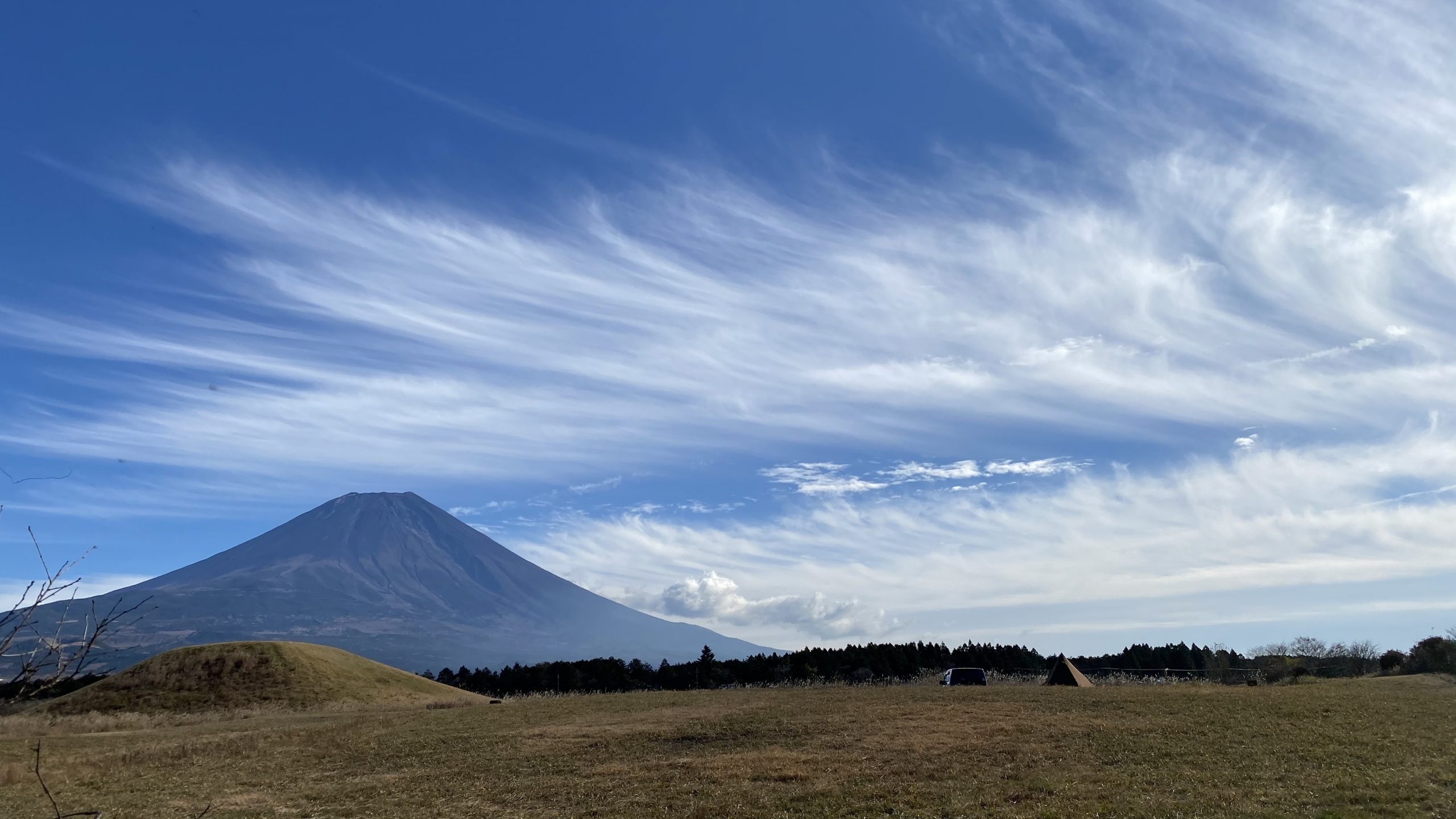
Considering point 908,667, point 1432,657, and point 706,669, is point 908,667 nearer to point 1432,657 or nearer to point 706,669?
point 706,669

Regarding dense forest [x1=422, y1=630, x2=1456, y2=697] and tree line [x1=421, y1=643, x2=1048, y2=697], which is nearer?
dense forest [x1=422, y1=630, x2=1456, y2=697]

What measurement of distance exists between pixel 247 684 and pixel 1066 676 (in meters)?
59.6

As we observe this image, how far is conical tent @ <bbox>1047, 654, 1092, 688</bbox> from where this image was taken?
56.5 meters

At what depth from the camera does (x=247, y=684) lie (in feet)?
217

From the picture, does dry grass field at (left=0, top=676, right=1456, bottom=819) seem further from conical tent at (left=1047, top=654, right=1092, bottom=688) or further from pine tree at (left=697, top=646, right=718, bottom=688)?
pine tree at (left=697, top=646, right=718, bottom=688)

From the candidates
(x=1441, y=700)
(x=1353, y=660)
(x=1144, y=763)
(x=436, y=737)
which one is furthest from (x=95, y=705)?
(x=1353, y=660)

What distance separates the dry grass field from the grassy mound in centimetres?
1671

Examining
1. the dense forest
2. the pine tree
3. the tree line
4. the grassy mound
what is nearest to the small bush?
the dense forest

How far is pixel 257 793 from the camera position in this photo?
86.8 ft

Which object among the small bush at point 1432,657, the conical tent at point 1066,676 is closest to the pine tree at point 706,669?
the conical tent at point 1066,676

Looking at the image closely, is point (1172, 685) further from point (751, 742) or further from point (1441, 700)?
point (751, 742)

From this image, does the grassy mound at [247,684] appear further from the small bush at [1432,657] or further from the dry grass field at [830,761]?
the small bush at [1432,657]

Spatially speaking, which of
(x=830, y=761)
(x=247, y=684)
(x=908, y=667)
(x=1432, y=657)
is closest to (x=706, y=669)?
(x=908, y=667)

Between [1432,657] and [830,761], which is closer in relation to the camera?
[830,761]
